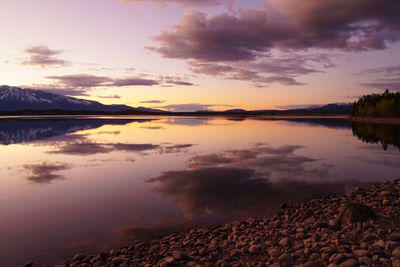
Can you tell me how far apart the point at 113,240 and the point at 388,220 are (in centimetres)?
1092

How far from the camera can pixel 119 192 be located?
16.9 m

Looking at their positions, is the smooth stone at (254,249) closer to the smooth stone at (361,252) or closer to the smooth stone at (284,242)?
the smooth stone at (284,242)

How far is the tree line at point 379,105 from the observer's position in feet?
368

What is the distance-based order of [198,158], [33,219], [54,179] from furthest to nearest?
[198,158]
[54,179]
[33,219]

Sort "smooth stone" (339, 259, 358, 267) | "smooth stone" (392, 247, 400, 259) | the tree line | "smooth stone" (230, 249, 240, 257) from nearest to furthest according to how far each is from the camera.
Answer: "smooth stone" (339, 259, 358, 267) → "smooth stone" (392, 247, 400, 259) → "smooth stone" (230, 249, 240, 257) → the tree line

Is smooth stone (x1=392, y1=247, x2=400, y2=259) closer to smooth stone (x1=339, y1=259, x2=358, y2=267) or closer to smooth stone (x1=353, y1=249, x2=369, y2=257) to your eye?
smooth stone (x1=353, y1=249, x2=369, y2=257)

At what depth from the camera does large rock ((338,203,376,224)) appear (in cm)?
1068

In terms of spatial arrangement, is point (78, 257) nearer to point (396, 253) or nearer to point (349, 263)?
point (349, 263)

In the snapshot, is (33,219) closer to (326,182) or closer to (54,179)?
(54,179)

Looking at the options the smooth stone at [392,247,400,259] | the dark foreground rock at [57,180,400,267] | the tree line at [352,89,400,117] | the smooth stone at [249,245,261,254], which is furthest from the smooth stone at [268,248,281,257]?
the tree line at [352,89,400,117]

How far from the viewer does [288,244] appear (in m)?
9.45

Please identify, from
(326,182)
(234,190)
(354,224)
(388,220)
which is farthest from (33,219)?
(326,182)

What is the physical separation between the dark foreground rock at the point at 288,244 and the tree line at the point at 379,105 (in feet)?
404

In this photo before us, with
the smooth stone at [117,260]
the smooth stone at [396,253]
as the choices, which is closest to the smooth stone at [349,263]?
the smooth stone at [396,253]
